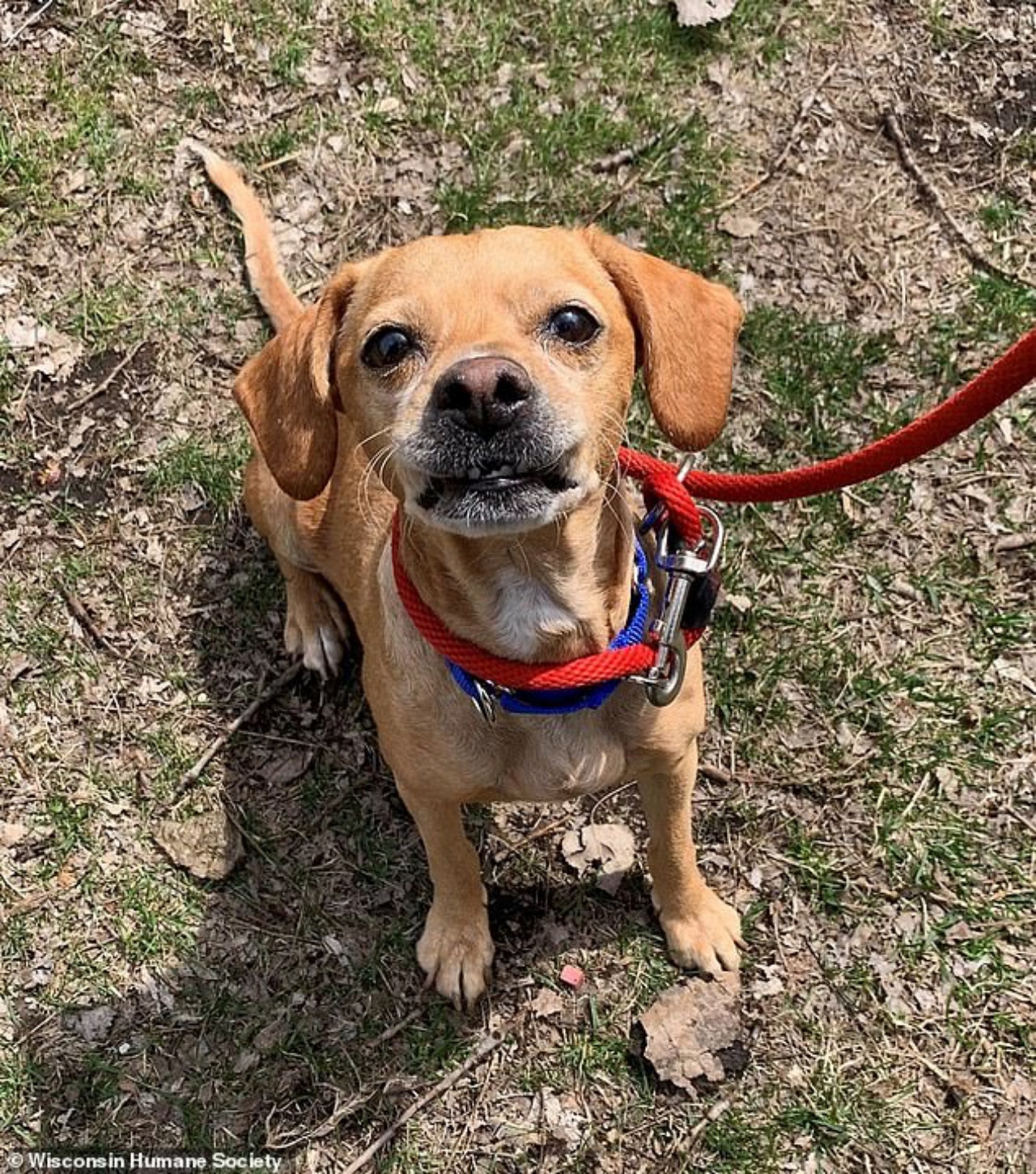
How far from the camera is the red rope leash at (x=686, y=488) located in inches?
125

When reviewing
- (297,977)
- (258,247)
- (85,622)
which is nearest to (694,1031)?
(297,977)

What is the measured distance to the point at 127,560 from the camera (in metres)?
5.48

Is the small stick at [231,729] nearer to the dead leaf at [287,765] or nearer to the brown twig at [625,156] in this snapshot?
the dead leaf at [287,765]

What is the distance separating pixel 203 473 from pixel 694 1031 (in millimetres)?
3058

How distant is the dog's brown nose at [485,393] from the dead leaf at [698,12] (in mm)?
3631

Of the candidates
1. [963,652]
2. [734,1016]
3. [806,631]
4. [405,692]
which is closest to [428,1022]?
[734,1016]

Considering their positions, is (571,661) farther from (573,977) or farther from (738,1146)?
(738,1146)

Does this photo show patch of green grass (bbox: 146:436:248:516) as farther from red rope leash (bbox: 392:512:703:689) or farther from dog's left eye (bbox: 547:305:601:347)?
dog's left eye (bbox: 547:305:601:347)

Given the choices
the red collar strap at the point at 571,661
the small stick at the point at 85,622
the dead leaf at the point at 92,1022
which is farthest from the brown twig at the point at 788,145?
the dead leaf at the point at 92,1022

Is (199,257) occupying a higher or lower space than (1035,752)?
higher

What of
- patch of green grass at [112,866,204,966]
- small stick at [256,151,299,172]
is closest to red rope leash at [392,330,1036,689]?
patch of green grass at [112,866,204,966]

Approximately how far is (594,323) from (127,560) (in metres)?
2.95

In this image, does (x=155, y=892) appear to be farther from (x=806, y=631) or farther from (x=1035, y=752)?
(x=1035, y=752)

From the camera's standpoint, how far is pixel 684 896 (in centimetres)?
453
